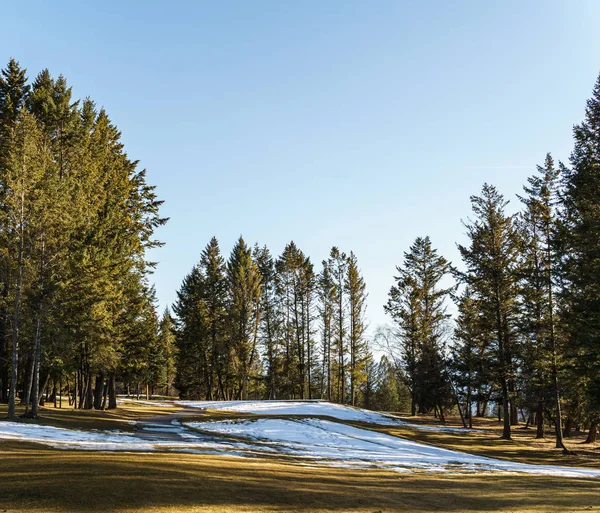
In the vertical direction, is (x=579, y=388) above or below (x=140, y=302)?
A: below

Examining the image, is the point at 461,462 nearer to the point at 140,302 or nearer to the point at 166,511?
the point at 166,511

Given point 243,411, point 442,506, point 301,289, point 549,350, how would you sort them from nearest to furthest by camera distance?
point 442,506 → point 549,350 → point 243,411 → point 301,289

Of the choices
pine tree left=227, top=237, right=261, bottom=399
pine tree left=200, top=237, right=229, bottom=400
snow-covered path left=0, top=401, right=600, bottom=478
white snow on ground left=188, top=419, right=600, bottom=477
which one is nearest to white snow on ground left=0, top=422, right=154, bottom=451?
snow-covered path left=0, top=401, right=600, bottom=478

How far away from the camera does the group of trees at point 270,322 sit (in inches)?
2179

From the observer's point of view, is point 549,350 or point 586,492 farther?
point 549,350

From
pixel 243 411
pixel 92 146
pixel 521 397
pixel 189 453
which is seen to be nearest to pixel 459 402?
pixel 521 397

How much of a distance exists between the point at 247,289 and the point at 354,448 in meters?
32.1

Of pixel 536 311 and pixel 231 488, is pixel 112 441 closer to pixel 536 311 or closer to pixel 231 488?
pixel 231 488

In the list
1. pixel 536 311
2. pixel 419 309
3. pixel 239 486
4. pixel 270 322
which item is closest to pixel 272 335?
pixel 270 322

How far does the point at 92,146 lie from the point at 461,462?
3171cm

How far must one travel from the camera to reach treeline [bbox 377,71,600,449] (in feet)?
84.6

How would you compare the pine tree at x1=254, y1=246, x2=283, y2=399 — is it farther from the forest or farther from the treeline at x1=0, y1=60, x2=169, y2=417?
the treeline at x1=0, y1=60, x2=169, y2=417

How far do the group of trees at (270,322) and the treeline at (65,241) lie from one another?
58.0ft

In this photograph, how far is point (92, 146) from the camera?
3400cm
